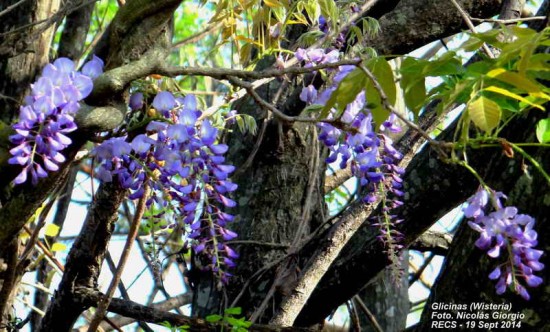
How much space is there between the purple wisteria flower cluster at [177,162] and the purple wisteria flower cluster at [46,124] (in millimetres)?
209

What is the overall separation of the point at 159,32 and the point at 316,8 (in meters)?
0.55

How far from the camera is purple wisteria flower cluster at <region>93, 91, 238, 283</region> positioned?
1.73 meters

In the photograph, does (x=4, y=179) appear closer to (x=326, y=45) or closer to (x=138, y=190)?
(x=138, y=190)

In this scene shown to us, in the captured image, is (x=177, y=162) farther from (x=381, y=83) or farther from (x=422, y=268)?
(x=422, y=268)

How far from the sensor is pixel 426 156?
101 inches

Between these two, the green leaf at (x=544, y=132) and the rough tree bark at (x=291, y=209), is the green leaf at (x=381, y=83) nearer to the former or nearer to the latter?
the green leaf at (x=544, y=132)

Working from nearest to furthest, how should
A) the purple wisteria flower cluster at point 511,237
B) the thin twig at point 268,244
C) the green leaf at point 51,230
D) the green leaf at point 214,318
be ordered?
1. the purple wisteria flower cluster at point 511,237
2. the green leaf at point 214,318
3. the thin twig at point 268,244
4. the green leaf at point 51,230

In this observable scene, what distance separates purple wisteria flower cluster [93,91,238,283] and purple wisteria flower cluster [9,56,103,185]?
0.21 meters

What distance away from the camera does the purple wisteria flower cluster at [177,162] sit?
1.73 m

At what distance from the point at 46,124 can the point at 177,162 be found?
0.96ft

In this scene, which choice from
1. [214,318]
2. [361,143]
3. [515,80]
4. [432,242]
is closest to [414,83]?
[515,80]

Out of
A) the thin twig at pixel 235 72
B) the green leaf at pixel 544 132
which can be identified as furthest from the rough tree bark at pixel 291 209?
the thin twig at pixel 235 72

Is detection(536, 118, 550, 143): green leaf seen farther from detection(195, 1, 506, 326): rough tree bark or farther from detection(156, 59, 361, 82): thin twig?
detection(195, 1, 506, 326): rough tree bark

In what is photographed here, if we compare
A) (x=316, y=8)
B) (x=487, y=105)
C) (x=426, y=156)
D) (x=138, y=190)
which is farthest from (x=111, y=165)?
(x=426, y=156)
